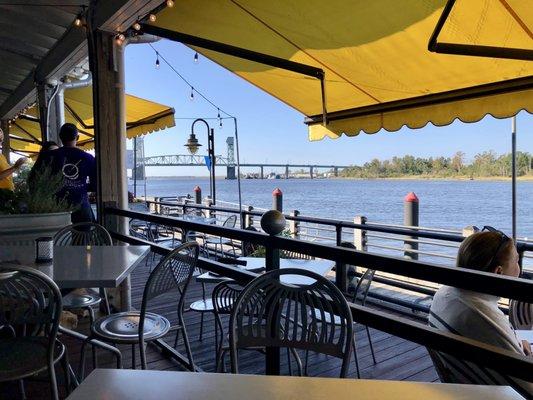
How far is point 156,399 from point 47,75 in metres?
6.01

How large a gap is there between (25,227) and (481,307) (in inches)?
101

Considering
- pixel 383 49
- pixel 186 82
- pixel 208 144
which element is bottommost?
pixel 208 144

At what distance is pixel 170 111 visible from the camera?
20.0 feet

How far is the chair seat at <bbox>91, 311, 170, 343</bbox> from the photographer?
1.97m

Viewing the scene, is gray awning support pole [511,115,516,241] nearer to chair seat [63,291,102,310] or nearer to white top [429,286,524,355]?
white top [429,286,524,355]

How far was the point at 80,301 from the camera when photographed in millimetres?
2584

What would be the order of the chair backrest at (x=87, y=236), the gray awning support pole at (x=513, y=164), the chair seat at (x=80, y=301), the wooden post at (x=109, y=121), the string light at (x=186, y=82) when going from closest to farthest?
the chair seat at (x=80, y=301)
the chair backrest at (x=87, y=236)
the gray awning support pole at (x=513, y=164)
the wooden post at (x=109, y=121)
the string light at (x=186, y=82)

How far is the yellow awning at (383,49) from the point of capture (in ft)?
8.87

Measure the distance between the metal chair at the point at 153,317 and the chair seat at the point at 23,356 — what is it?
0.68 ft

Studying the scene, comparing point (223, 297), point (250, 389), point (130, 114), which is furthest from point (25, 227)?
point (130, 114)

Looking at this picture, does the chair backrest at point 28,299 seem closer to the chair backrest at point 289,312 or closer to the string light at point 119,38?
the chair backrest at point 289,312

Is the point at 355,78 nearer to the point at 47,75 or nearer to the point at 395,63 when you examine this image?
the point at 395,63

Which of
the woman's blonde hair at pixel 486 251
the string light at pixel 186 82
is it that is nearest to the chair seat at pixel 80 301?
the woman's blonde hair at pixel 486 251

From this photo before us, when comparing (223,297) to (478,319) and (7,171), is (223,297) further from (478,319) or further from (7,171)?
(7,171)
